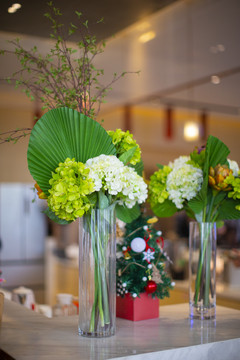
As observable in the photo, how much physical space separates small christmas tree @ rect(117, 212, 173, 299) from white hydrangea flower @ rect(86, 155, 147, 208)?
1.02ft

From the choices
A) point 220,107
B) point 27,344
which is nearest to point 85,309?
point 27,344

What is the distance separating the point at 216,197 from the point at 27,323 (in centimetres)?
69

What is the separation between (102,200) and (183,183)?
0.37 m

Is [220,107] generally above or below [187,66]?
below

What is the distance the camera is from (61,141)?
134 centimetres

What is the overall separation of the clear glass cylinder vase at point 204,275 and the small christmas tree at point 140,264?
9 cm

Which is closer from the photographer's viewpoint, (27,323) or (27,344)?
(27,344)

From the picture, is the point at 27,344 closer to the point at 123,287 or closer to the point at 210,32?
the point at 123,287

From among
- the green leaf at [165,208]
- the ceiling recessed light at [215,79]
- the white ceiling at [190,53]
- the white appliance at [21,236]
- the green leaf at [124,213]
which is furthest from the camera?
the white appliance at [21,236]

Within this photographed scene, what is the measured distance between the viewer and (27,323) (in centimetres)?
151

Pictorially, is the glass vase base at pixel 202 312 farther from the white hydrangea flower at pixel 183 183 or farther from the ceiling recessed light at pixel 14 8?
the ceiling recessed light at pixel 14 8

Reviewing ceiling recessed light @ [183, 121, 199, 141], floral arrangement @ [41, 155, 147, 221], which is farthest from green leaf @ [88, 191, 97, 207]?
ceiling recessed light @ [183, 121, 199, 141]

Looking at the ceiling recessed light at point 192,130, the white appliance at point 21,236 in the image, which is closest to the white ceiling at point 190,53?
the ceiling recessed light at point 192,130

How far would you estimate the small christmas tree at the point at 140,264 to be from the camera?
156 cm
